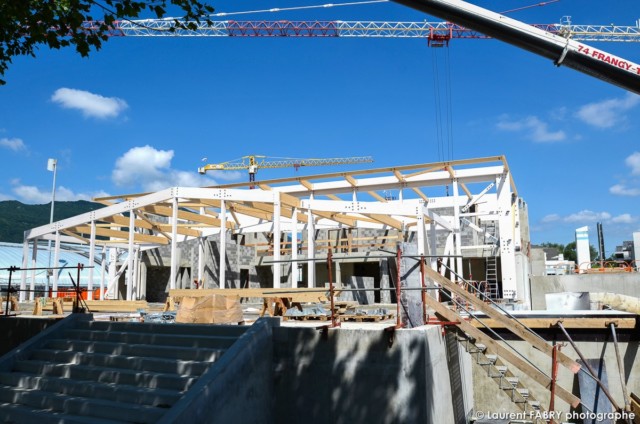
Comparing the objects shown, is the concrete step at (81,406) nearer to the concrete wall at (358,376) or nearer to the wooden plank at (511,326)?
the concrete wall at (358,376)

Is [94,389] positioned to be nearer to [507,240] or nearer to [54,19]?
[54,19]

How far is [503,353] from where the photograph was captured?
8.66 metres

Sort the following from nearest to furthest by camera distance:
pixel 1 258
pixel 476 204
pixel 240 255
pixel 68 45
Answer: pixel 68 45
pixel 240 255
pixel 476 204
pixel 1 258

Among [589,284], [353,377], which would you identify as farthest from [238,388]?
[589,284]

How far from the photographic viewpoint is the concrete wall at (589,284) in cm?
2719

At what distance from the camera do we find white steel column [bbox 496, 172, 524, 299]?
2333 centimetres

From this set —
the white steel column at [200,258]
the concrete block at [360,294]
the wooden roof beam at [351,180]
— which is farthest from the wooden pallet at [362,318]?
the wooden roof beam at [351,180]

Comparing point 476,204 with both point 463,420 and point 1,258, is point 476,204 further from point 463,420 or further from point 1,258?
point 1,258

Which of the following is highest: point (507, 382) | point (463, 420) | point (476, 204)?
point (476, 204)

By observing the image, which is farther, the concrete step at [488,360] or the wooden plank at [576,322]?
the wooden plank at [576,322]

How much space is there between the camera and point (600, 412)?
10.2 m

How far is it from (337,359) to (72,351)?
467 cm

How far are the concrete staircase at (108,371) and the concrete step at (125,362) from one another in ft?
0.05

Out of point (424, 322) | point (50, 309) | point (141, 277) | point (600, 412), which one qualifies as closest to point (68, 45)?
point (424, 322)
